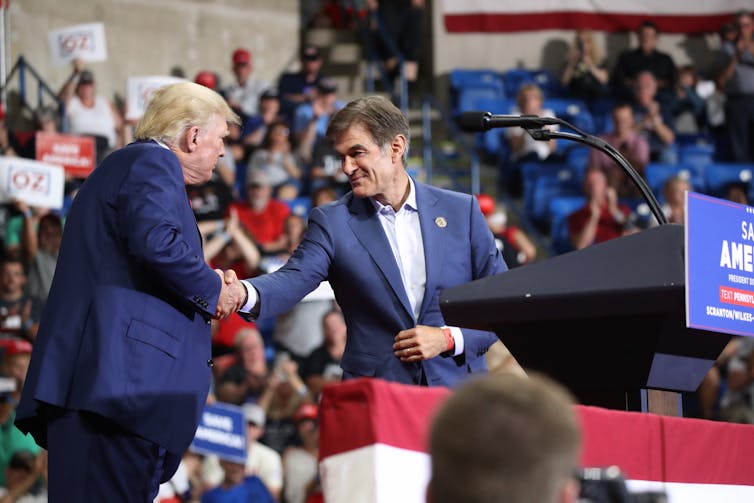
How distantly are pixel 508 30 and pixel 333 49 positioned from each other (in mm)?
1945

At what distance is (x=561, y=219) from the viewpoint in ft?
35.2

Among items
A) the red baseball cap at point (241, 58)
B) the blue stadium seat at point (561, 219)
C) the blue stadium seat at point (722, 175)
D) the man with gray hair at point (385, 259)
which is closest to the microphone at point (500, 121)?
the man with gray hair at point (385, 259)

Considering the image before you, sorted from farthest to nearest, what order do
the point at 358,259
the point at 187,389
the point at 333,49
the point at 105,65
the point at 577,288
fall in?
the point at 333,49 → the point at 105,65 → the point at 358,259 → the point at 187,389 → the point at 577,288

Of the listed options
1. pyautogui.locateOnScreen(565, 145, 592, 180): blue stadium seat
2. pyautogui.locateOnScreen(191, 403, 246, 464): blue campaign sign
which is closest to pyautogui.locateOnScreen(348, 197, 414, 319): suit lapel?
pyautogui.locateOnScreen(191, 403, 246, 464): blue campaign sign

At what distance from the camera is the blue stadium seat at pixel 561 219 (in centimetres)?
1067

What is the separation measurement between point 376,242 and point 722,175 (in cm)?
810

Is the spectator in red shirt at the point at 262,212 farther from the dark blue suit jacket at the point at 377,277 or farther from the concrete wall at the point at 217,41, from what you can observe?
the dark blue suit jacket at the point at 377,277

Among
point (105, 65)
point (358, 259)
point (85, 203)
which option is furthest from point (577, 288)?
point (105, 65)

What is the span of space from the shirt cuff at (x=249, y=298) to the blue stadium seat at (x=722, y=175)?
26.2 ft

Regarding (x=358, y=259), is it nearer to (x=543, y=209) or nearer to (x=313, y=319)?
(x=313, y=319)

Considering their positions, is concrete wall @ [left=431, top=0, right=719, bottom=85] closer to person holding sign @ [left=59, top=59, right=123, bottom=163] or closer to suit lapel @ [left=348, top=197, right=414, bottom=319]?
person holding sign @ [left=59, top=59, right=123, bottom=163]

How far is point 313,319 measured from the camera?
8.55 metres

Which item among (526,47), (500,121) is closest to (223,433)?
(500,121)

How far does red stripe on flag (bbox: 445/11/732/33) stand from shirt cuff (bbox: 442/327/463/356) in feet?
33.1
